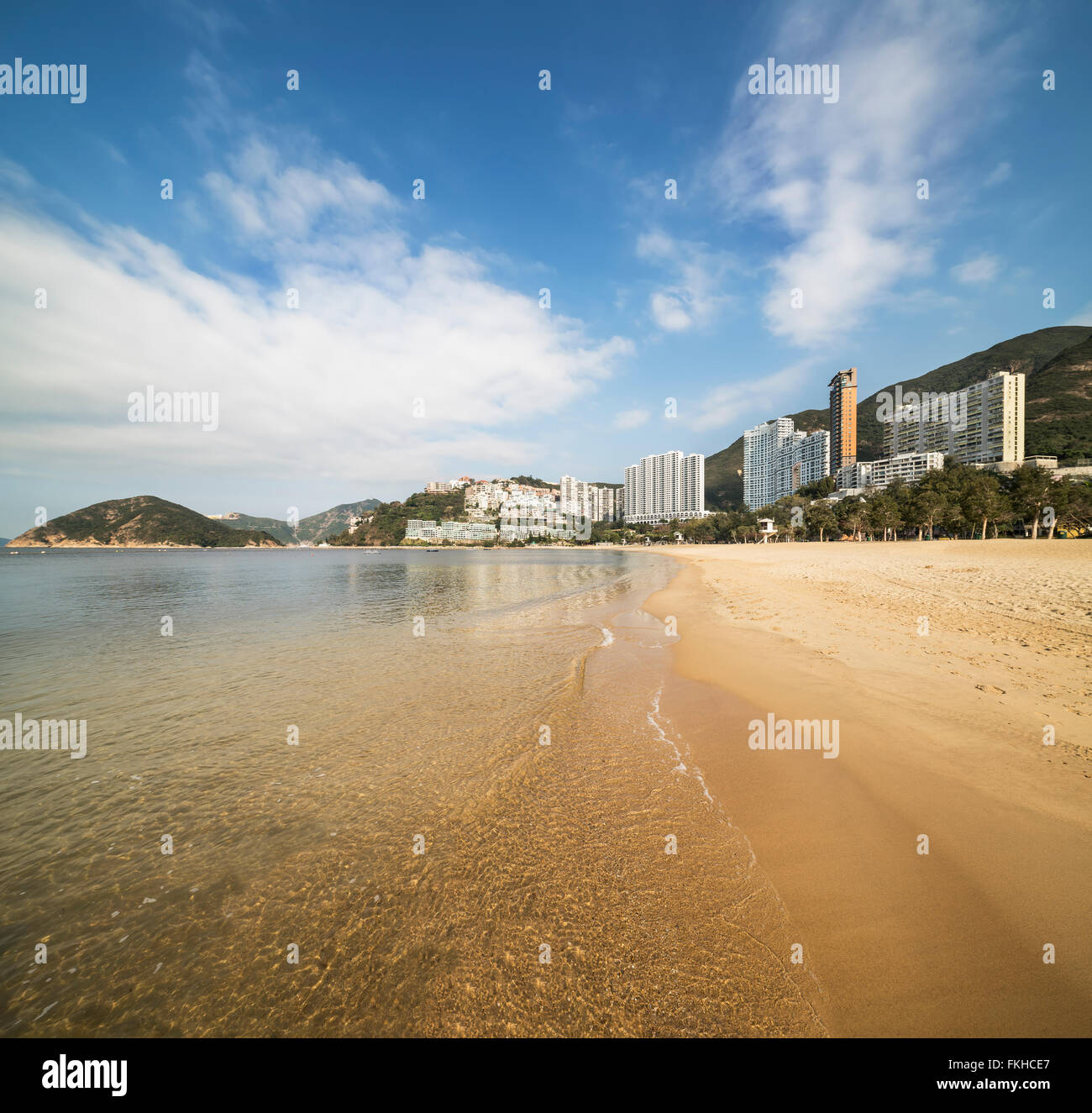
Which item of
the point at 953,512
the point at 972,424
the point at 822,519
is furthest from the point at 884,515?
the point at 972,424

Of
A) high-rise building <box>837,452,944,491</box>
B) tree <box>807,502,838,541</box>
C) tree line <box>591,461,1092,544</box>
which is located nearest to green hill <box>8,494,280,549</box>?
tree line <box>591,461,1092,544</box>

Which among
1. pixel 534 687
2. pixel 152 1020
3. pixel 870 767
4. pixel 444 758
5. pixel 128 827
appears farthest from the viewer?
pixel 534 687

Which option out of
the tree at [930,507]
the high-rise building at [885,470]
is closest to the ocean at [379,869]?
the tree at [930,507]

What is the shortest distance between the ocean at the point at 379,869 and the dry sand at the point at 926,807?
55cm

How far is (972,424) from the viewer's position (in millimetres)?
159375

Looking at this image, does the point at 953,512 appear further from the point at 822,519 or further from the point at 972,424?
the point at 972,424

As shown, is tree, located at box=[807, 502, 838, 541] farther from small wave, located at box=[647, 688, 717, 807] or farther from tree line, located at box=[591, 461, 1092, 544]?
small wave, located at box=[647, 688, 717, 807]

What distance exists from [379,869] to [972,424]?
22436 centimetres

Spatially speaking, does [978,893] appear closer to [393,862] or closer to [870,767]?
[870,767]

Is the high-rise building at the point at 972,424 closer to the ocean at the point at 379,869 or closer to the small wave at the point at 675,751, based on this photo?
the small wave at the point at 675,751

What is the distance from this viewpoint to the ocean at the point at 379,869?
339cm
